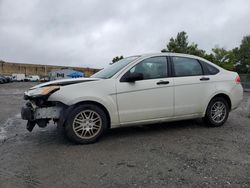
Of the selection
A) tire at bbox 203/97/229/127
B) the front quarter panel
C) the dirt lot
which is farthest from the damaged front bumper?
tire at bbox 203/97/229/127

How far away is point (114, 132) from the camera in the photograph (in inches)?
213

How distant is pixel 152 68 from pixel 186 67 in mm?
845

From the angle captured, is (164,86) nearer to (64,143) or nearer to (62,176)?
(64,143)

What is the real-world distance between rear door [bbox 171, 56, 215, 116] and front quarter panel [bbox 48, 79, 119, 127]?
4.37 ft

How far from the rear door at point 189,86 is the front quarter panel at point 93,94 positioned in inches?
52.5

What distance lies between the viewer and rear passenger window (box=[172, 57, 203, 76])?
5423 millimetres

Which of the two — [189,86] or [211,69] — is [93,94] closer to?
[189,86]

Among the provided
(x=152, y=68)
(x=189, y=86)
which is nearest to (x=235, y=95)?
(x=189, y=86)

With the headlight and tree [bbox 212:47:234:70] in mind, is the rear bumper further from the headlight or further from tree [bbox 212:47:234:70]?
tree [bbox 212:47:234:70]

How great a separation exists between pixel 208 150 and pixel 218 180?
1.11m

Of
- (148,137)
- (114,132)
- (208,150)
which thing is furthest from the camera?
(114,132)

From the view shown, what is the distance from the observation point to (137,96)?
192 inches

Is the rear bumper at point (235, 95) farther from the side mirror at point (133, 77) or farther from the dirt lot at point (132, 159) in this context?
the side mirror at point (133, 77)

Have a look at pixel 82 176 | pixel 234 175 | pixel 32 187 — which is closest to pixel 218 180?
pixel 234 175
